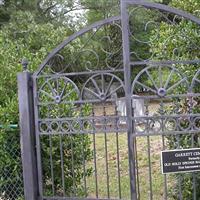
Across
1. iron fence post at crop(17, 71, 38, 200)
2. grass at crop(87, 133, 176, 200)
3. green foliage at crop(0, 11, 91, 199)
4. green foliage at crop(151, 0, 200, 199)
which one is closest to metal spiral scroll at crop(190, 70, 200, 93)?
green foliage at crop(151, 0, 200, 199)

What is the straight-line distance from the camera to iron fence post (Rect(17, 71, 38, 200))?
442 cm

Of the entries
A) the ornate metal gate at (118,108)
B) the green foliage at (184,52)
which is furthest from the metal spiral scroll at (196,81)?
the green foliage at (184,52)

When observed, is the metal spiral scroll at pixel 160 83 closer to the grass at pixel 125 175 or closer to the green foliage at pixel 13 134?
the grass at pixel 125 175

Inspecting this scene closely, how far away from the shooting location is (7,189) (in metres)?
5.59

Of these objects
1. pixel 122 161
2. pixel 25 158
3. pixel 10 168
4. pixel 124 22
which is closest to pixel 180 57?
pixel 124 22

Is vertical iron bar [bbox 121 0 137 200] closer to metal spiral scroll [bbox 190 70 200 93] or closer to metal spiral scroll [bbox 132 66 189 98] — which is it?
metal spiral scroll [bbox 132 66 189 98]

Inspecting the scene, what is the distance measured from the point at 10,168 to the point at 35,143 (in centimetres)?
119

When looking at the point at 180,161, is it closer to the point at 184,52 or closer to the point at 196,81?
the point at 196,81

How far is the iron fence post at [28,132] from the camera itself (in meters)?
4.42

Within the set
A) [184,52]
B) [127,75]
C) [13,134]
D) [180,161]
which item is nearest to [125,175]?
[13,134]

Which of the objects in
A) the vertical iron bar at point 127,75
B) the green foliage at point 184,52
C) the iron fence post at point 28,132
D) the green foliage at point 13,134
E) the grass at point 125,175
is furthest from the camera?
the grass at point 125,175

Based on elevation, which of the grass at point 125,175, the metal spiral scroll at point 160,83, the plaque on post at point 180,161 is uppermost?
the metal spiral scroll at point 160,83

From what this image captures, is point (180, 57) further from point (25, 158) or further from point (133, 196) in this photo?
point (25, 158)

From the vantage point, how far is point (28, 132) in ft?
14.6
